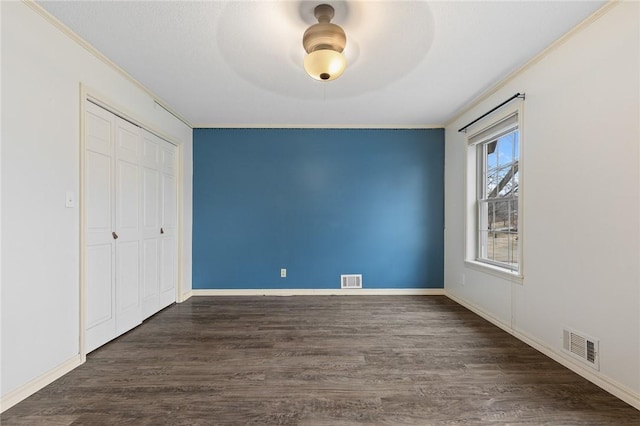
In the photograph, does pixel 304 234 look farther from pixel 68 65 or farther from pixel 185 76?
pixel 68 65

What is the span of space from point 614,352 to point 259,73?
3417 mm

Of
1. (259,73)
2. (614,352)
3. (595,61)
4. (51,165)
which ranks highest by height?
(259,73)

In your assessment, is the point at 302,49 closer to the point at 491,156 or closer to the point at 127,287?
the point at 491,156

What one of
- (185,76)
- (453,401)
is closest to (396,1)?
(185,76)

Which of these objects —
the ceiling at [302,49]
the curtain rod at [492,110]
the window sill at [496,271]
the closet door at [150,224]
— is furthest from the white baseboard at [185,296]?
the curtain rod at [492,110]

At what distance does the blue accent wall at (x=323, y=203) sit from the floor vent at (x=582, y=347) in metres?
2.16

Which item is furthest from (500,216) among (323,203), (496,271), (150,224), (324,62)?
(150,224)

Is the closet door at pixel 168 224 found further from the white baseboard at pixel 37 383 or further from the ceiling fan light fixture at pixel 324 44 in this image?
the ceiling fan light fixture at pixel 324 44

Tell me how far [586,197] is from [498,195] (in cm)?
129

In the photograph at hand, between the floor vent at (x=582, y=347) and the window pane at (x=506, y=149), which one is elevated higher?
the window pane at (x=506, y=149)

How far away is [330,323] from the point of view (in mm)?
3133

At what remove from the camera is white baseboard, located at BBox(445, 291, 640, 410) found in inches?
68.9

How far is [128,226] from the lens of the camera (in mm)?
2932

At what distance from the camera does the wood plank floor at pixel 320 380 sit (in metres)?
1.66
